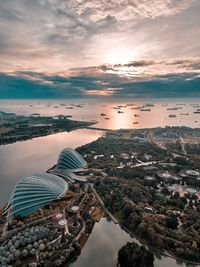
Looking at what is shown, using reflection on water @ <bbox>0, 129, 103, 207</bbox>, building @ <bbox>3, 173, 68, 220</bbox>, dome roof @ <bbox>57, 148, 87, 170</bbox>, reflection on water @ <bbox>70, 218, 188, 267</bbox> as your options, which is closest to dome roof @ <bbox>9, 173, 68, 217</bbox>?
building @ <bbox>3, 173, 68, 220</bbox>

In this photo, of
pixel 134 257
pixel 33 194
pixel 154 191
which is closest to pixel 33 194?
pixel 33 194

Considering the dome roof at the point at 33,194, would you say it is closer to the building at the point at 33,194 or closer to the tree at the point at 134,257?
the building at the point at 33,194

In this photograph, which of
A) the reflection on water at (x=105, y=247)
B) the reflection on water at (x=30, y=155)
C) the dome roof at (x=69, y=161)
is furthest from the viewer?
the dome roof at (x=69, y=161)

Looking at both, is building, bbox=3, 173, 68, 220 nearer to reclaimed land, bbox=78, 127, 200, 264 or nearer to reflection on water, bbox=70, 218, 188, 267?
reclaimed land, bbox=78, 127, 200, 264

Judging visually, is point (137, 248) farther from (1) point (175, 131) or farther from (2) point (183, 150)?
(1) point (175, 131)

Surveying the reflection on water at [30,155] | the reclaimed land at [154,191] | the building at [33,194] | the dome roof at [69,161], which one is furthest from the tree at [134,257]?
the dome roof at [69,161]

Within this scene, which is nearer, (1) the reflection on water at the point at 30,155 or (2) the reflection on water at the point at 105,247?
(2) the reflection on water at the point at 105,247

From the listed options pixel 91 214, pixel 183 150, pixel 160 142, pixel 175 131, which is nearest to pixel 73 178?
pixel 91 214

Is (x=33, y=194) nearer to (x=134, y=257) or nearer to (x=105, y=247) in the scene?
(x=105, y=247)
